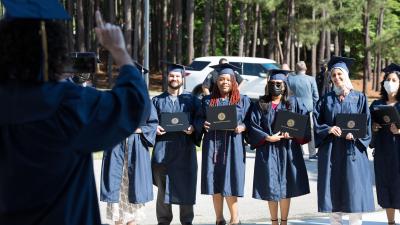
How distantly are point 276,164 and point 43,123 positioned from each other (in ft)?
18.8

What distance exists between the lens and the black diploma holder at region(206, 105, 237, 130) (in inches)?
328

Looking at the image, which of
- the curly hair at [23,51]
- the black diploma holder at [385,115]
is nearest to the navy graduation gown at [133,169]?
the black diploma holder at [385,115]

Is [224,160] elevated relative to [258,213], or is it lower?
elevated

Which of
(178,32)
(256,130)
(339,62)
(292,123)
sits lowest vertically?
(256,130)

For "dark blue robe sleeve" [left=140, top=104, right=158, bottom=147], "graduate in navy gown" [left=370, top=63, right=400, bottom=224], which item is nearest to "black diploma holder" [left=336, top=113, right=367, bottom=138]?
"graduate in navy gown" [left=370, top=63, right=400, bottom=224]

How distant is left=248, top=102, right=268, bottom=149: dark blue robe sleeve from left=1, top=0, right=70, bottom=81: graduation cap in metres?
5.46

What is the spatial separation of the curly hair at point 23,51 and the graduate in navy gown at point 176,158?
5420 millimetres

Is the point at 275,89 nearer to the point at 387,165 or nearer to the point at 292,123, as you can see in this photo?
the point at 292,123

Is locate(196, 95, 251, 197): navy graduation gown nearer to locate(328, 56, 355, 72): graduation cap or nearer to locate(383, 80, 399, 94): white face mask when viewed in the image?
locate(328, 56, 355, 72): graduation cap

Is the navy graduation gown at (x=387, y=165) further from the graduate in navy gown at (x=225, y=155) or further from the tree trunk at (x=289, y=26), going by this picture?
the tree trunk at (x=289, y=26)

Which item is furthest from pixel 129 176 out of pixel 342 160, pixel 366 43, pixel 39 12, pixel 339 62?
pixel 366 43

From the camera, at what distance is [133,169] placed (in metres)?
8.06

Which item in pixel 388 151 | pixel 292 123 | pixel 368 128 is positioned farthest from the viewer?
pixel 388 151

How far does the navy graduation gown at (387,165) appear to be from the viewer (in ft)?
26.8
